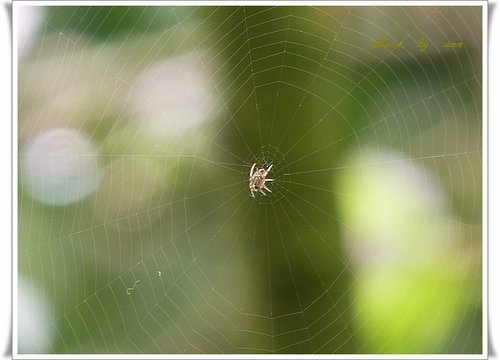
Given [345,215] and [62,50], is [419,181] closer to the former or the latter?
[345,215]

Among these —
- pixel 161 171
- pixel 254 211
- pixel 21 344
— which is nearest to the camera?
A: pixel 21 344

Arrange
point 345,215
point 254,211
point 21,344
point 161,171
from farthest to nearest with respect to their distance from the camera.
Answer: point 254,211
point 161,171
point 21,344
point 345,215

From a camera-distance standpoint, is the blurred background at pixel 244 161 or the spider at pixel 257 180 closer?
the blurred background at pixel 244 161

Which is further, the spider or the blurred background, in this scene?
the spider

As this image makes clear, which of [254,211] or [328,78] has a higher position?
[328,78]

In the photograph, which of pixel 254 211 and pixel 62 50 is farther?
pixel 254 211

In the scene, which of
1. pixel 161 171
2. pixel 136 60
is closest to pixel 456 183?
pixel 161 171

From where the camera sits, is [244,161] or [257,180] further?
[257,180]
